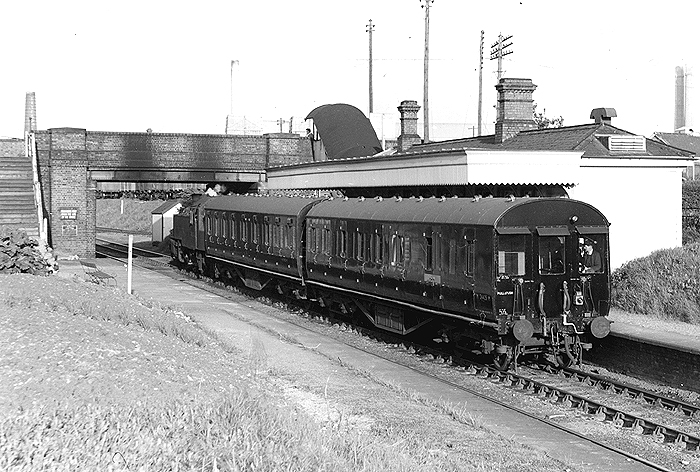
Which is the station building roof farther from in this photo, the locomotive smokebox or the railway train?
the locomotive smokebox

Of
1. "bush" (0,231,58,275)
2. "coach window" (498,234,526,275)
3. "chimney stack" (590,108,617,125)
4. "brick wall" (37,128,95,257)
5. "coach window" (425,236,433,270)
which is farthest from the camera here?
"brick wall" (37,128,95,257)

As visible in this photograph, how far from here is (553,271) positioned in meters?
15.3

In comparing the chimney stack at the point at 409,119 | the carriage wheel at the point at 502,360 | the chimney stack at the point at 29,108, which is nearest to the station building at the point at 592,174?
the carriage wheel at the point at 502,360

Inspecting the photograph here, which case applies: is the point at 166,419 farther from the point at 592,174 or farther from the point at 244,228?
the point at 244,228

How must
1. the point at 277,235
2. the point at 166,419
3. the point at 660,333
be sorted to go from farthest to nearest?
the point at 277,235 → the point at 660,333 → the point at 166,419

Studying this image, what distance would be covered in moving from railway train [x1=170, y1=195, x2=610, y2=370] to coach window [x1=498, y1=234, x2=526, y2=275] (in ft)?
0.06

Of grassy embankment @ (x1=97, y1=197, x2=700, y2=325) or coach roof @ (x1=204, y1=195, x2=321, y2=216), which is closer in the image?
grassy embankment @ (x1=97, y1=197, x2=700, y2=325)

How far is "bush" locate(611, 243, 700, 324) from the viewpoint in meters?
18.7

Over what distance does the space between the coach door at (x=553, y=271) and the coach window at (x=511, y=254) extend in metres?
0.35

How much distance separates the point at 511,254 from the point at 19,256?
15099 millimetres

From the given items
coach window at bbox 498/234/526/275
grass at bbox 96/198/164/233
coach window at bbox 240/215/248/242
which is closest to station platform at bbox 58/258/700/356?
coach window at bbox 498/234/526/275

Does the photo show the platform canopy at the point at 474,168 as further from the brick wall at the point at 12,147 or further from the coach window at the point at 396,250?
the brick wall at the point at 12,147

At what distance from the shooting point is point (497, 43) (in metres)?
41.8

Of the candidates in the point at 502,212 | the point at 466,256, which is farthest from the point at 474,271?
the point at 502,212
